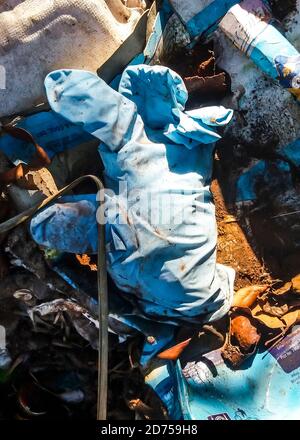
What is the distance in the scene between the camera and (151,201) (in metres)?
1.75

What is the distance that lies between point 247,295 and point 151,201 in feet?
1.64

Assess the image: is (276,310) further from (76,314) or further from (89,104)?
(89,104)

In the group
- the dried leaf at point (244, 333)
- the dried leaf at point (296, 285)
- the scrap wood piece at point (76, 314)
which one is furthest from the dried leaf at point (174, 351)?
the dried leaf at point (296, 285)

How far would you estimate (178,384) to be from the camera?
1.89 metres

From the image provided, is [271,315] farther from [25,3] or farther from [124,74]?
[25,3]

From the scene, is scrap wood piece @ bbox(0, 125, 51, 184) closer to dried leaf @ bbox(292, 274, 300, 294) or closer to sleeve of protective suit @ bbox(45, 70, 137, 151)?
sleeve of protective suit @ bbox(45, 70, 137, 151)

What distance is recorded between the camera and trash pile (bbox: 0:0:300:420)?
1.75m

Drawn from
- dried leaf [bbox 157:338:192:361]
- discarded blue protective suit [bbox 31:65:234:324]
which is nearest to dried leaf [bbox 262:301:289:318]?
discarded blue protective suit [bbox 31:65:234:324]

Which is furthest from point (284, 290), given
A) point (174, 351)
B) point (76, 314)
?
point (76, 314)

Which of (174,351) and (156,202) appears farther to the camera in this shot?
(174,351)

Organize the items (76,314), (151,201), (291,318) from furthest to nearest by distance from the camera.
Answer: (76,314) → (291,318) → (151,201)

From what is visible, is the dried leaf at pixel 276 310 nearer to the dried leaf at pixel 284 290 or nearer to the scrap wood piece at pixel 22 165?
the dried leaf at pixel 284 290

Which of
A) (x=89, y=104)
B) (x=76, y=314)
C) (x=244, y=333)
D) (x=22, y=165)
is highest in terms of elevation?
(x=89, y=104)

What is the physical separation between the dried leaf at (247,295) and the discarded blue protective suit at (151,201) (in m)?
0.04
